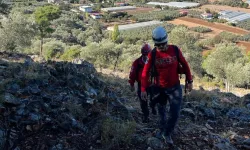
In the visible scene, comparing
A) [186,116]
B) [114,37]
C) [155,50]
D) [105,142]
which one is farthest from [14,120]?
[114,37]

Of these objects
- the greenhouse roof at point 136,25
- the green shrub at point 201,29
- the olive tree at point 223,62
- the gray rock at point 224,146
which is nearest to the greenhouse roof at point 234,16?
the green shrub at point 201,29

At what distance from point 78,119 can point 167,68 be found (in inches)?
93.1

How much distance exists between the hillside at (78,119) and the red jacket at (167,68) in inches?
44.9

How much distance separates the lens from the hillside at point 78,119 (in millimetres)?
6051

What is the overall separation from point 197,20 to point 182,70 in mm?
77693

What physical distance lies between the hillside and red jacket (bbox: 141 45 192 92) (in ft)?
3.74

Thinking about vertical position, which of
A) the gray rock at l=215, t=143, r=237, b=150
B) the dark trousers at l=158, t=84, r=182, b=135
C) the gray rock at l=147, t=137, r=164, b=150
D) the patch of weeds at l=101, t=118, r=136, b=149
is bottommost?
the gray rock at l=215, t=143, r=237, b=150

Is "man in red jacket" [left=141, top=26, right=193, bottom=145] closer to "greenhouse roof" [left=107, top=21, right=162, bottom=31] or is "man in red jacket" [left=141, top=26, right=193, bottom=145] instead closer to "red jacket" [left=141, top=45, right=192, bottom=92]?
"red jacket" [left=141, top=45, right=192, bottom=92]

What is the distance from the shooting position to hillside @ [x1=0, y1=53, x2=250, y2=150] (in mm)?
6051

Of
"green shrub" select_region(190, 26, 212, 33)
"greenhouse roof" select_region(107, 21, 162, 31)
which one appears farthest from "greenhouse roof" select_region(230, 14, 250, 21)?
"greenhouse roof" select_region(107, 21, 162, 31)

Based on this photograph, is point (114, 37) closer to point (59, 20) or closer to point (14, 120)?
point (59, 20)

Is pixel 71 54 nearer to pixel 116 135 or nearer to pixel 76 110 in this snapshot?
pixel 76 110

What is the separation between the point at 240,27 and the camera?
246 feet

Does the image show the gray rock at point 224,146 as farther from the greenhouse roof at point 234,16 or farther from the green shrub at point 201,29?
the greenhouse roof at point 234,16
